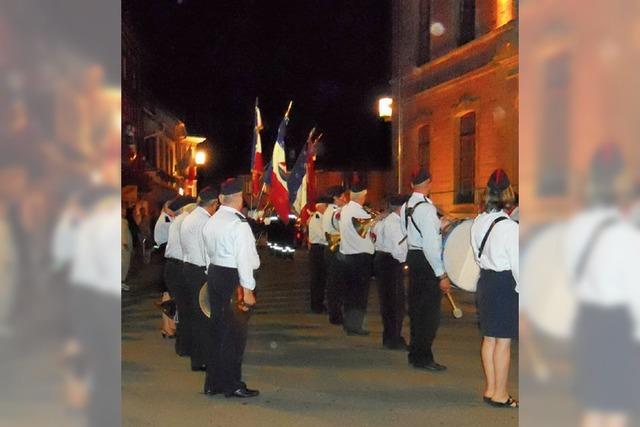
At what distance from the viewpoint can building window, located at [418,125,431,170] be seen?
22.7 metres

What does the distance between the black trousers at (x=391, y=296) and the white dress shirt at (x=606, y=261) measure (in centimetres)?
658

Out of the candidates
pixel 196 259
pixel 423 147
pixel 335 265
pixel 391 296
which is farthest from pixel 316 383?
pixel 423 147

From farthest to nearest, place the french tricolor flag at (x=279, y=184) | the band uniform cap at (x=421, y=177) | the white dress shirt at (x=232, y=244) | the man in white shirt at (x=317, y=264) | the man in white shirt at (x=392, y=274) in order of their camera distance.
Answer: the french tricolor flag at (x=279, y=184) → the man in white shirt at (x=317, y=264) → the man in white shirt at (x=392, y=274) → the band uniform cap at (x=421, y=177) → the white dress shirt at (x=232, y=244)

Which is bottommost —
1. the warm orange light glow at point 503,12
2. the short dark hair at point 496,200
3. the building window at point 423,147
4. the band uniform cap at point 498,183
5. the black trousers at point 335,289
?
the black trousers at point 335,289

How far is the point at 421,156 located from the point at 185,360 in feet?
50.5

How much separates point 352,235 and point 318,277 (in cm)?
249

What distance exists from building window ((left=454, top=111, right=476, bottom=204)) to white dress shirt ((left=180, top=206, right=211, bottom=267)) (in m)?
12.8

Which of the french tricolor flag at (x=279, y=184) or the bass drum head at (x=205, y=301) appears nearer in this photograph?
the bass drum head at (x=205, y=301)

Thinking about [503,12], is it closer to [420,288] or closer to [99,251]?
[420,288]

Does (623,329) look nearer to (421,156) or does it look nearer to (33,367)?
(33,367)

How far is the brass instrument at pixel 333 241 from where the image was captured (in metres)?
11.2

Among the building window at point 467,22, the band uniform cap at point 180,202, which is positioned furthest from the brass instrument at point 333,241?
the building window at point 467,22

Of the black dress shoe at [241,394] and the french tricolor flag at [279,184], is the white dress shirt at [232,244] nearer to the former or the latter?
the black dress shoe at [241,394]

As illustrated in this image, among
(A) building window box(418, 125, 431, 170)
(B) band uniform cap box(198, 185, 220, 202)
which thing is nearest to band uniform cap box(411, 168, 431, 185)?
(B) band uniform cap box(198, 185, 220, 202)
